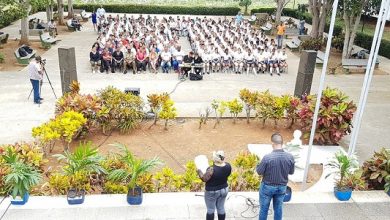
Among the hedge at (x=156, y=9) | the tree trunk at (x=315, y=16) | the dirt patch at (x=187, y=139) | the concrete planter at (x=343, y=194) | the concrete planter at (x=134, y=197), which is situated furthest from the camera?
the hedge at (x=156, y=9)

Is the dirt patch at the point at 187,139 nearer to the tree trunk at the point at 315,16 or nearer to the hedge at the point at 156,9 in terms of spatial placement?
the tree trunk at the point at 315,16

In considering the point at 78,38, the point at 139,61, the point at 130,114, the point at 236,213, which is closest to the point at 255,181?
the point at 236,213

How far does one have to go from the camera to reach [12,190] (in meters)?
6.45

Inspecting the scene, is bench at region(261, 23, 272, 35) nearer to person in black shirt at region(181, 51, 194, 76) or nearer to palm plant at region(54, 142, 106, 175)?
person in black shirt at region(181, 51, 194, 76)

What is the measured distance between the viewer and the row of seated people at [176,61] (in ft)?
56.0

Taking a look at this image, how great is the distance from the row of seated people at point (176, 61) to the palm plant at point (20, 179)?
10743mm

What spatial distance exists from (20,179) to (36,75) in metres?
6.67

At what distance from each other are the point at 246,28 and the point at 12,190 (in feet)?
70.0

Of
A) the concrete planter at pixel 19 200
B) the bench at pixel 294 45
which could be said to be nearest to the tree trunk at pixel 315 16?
the bench at pixel 294 45

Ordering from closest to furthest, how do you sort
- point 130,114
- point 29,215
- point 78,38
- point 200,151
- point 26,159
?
point 29,215
point 26,159
point 200,151
point 130,114
point 78,38

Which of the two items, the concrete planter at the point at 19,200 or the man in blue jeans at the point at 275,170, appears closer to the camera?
the man in blue jeans at the point at 275,170

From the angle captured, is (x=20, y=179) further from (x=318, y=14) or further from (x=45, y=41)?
(x=318, y=14)

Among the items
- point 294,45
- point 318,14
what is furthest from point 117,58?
point 318,14

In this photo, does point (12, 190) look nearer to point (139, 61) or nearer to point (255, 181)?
point (255, 181)
